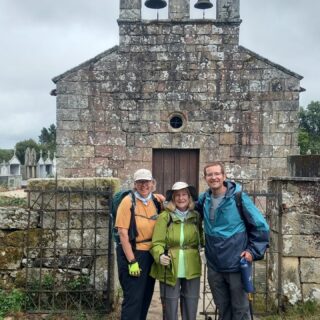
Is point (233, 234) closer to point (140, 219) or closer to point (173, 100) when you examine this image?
point (140, 219)

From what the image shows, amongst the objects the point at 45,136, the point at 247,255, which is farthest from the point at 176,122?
the point at 45,136

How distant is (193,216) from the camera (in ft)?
12.9

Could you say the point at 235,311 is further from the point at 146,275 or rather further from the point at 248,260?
the point at 146,275

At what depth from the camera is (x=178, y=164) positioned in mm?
10625

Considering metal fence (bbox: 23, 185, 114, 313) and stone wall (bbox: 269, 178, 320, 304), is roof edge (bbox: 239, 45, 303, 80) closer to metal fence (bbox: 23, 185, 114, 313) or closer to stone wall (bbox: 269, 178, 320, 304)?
stone wall (bbox: 269, 178, 320, 304)

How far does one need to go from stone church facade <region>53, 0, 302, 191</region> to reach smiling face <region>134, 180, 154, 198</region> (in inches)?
248

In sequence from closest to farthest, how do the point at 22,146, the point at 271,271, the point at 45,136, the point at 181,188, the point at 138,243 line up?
the point at 181,188 → the point at 138,243 → the point at 271,271 → the point at 22,146 → the point at 45,136

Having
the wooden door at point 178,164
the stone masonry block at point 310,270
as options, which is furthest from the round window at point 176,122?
the stone masonry block at point 310,270

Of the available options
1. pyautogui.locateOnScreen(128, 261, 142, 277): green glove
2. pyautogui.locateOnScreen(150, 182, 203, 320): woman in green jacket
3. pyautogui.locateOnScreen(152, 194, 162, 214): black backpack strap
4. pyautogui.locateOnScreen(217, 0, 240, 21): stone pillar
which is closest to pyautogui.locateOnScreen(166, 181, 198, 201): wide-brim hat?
pyautogui.locateOnScreen(150, 182, 203, 320): woman in green jacket

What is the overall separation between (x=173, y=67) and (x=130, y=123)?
1.77 meters

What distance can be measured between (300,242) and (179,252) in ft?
6.07

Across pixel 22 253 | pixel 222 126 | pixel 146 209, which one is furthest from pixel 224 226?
pixel 222 126

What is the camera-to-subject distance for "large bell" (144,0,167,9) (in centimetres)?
1033

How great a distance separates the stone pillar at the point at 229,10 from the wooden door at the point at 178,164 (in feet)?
11.2
